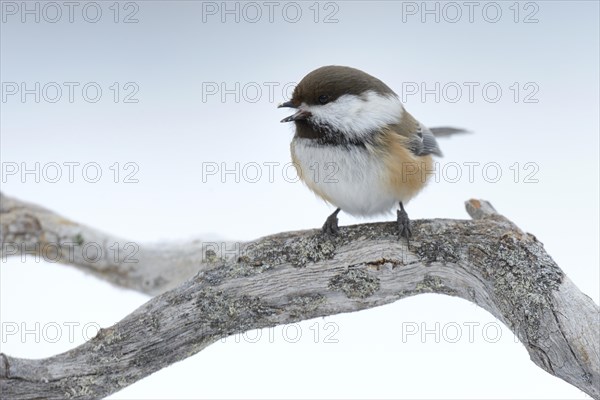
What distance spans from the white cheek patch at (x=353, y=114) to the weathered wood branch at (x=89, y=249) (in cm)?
181

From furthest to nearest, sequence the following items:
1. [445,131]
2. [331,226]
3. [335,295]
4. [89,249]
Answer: [89,249]
[445,131]
[331,226]
[335,295]

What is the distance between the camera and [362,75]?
2.63 metres

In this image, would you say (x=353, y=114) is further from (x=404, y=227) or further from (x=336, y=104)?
(x=404, y=227)

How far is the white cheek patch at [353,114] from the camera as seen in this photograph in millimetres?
2566

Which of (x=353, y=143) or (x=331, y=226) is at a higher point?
(x=353, y=143)

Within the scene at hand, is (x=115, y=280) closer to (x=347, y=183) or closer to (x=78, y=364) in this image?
(x=78, y=364)

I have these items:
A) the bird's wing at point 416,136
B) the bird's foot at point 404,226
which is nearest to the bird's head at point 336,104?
the bird's wing at point 416,136

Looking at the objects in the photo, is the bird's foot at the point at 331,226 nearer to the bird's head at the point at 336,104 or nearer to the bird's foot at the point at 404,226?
the bird's foot at the point at 404,226

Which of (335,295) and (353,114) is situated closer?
(353,114)

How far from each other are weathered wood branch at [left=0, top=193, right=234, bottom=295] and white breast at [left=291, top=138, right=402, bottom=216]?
1.59 m

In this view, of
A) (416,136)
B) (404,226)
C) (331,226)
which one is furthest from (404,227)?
(416,136)

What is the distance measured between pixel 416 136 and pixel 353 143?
1.43 feet

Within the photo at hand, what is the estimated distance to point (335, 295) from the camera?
2.73m

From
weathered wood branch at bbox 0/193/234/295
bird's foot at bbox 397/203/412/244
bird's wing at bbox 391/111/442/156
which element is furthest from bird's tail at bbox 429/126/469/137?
weathered wood branch at bbox 0/193/234/295
